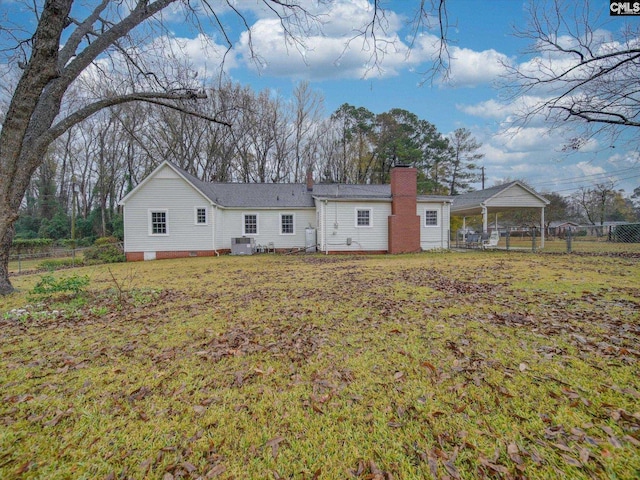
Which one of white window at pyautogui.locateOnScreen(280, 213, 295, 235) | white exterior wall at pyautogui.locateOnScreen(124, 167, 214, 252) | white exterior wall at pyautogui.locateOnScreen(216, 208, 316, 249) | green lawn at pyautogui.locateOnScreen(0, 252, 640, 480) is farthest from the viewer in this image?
white window at pyautogui.locateOnScreen(280, 213, 295, 235)

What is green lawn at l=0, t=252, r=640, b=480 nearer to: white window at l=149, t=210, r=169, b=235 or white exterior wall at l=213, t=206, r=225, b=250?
white window at l=149, t=210, r=169, b=235

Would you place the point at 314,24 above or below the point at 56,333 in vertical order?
above

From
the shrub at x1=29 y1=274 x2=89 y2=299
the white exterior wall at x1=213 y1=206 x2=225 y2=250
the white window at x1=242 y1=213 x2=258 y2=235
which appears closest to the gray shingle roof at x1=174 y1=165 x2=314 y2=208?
the white exterior wall at x1=213 y1=206 x2=225 y2=250

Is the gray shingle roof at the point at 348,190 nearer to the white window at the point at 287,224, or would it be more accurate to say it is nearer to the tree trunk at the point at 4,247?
the white window at the point at 287,224

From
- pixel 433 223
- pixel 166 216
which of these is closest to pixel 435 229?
pixel 433 223

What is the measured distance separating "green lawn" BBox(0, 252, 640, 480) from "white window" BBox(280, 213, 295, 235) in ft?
46.7

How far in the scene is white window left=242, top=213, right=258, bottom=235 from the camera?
19.8 meters

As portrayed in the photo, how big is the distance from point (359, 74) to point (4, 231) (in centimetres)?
835

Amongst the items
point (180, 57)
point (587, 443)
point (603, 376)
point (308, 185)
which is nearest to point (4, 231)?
point (180, 57)

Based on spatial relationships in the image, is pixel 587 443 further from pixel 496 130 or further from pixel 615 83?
pixel 615 83

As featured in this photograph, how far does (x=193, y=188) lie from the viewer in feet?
58.2

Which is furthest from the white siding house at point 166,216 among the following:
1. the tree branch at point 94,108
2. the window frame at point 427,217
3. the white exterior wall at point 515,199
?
the white exterior wall at point 515,199

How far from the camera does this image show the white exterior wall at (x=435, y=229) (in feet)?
62.2

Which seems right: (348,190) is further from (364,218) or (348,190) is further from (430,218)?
(430,218)
